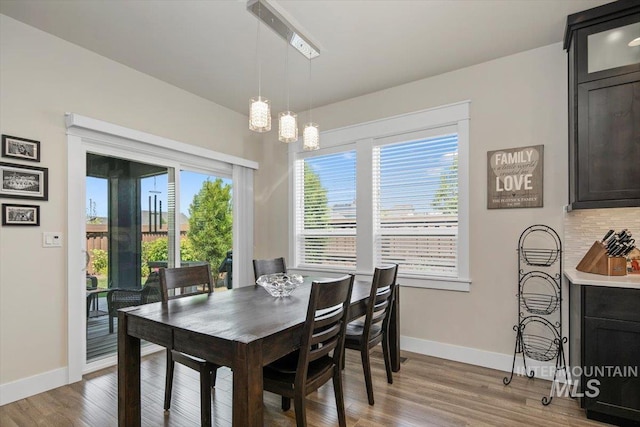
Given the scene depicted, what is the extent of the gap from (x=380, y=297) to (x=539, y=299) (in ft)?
4.85

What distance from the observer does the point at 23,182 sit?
8.46ft

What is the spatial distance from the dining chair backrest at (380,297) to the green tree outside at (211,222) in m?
2.38

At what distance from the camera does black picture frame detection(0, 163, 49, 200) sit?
98.0 inches

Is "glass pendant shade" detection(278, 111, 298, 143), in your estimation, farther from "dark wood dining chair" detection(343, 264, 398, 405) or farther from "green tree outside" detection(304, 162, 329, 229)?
"green tree outside" detection(304, 162, 329, 229)

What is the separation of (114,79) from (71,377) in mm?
2632

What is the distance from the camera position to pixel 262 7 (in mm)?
2166

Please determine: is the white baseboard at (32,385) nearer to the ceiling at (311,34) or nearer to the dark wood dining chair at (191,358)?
the dark wood dining chair at (191,358)

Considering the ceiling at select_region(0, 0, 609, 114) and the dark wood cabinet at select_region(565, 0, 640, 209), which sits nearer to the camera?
the dark wood cabinet at select_region(565, 0, 640, 209)

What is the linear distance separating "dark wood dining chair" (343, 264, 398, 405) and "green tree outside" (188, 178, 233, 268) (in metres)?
2.20

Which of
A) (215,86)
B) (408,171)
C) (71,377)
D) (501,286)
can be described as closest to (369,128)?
(408,171)

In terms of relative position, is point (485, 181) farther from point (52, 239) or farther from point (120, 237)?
point (52, 239)

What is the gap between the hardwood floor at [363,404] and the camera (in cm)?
219

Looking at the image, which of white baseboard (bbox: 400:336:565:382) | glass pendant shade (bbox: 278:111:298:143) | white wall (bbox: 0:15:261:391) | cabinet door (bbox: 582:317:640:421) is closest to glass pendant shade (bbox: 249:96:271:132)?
glass pendant shade (bbox: 278:111:298:143)

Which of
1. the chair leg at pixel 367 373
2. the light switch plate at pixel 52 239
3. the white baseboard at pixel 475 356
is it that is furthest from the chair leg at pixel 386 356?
the light switch plate at pixel 52 239
